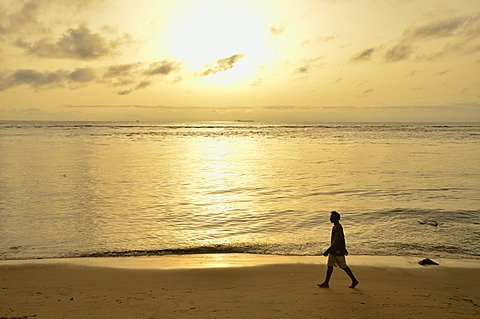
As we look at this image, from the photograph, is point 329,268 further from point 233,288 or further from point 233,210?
point 233,210

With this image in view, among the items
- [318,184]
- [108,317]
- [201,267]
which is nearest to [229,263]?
[201,267]

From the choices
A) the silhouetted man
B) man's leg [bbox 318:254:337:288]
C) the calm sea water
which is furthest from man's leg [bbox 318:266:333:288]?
the calm sea water

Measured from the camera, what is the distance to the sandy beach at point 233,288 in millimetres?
8930

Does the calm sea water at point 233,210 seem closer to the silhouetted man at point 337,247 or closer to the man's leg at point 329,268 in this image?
the man's leg at point 329,268

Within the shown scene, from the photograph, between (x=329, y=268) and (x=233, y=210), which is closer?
(x=329, y=268)

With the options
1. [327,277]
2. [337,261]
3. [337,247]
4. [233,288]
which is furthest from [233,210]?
[337,247]

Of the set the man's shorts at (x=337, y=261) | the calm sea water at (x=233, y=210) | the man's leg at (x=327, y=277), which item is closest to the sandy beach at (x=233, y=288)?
the man's leg at (x=327, y=277)

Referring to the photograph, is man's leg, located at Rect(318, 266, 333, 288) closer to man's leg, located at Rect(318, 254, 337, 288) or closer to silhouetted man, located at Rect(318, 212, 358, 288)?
man's leg, located at Rect(318, 254, 337, 288)

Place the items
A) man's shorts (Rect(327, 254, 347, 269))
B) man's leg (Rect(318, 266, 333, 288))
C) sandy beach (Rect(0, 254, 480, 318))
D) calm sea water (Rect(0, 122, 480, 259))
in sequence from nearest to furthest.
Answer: sandy beach (Rect(0, 254, 480, 318))
man's shorts (Rect(327, 254, 347, 269))
man's leg (Rect(318, 266, 333, 288))
calm sea water (Rect(0, 122, 480, 259))

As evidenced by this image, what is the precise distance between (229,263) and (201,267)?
1.03m

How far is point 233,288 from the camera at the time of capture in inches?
419

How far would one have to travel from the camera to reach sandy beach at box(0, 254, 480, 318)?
352 inches

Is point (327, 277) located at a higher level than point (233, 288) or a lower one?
higher

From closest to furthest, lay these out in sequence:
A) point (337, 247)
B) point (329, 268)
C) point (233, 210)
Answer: point (337, 247) < point (329, 268) < point (233, 210)
